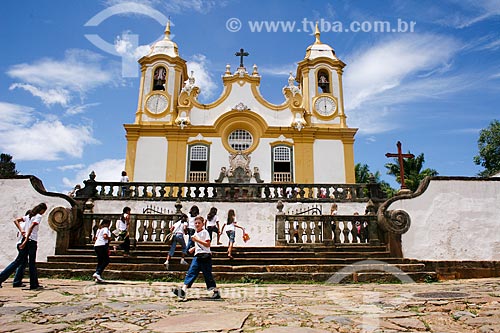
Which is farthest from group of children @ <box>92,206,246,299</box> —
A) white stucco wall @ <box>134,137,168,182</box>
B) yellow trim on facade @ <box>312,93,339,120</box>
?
A: yellow trim on facade @ <box>312,93,339,120</box>

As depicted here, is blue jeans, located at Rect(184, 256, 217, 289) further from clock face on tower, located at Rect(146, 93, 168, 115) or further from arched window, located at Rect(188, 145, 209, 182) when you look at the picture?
clock face on tower, located at Rect(146, 93, 168, 115)

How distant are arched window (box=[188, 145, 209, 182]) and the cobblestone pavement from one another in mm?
13774

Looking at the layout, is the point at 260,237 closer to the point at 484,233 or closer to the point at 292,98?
the point at 484,233

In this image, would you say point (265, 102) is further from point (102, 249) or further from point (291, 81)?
point (102, 249)

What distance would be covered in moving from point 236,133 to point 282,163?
120 inches

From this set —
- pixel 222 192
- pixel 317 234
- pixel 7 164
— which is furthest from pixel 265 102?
pixel 7 164

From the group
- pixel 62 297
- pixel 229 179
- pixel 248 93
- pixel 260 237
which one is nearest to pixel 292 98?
pixel 248 93

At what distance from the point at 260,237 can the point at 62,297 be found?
25.7ft

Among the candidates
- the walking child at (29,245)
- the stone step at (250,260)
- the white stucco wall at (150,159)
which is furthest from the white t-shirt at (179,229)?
the white stucco wall at (150,159)

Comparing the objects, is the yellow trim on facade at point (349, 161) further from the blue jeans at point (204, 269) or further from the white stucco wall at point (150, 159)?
the blue jeans at point (204, 269)

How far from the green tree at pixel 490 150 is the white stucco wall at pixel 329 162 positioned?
1478 centimetres

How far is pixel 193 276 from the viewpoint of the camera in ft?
17.3

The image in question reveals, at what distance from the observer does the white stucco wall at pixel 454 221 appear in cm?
901

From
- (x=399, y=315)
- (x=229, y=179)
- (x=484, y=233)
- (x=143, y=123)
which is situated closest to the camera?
(x=399, y=315)
